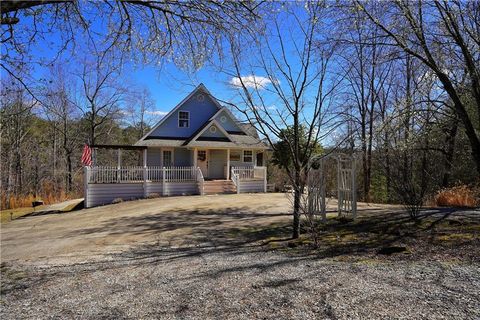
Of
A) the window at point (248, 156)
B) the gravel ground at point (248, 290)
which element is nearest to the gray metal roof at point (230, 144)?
the window at point (248, 156)

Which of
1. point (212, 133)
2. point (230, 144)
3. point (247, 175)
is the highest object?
point (212, 133)

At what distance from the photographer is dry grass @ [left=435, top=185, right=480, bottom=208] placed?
13414 millimetres

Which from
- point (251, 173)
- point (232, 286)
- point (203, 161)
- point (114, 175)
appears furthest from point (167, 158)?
point (232, 286)

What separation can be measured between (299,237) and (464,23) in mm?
6040

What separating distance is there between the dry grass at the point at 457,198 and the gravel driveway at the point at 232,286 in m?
10.1

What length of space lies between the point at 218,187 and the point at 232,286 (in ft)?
54.2

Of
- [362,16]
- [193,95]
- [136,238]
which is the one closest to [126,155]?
[193,95]

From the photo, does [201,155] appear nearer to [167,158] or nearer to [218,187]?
[167,158]

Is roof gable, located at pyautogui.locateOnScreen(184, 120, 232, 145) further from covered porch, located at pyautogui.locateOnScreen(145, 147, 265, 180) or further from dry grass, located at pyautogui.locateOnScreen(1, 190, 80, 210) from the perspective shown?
dry grass, located at pyautogui.locateOnScreen(1, 190, 80, 210)

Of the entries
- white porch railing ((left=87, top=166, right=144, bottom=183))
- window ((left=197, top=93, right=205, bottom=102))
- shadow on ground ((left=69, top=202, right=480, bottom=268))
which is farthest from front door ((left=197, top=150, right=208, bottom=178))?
shadow on ground ((left=69, top=202, right=480, bottom=268))

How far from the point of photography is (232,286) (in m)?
4.46

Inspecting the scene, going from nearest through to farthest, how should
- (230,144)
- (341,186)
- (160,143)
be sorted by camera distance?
(341,186)
(160,143)
(230,144)

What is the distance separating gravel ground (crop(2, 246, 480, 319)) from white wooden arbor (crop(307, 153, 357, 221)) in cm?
334

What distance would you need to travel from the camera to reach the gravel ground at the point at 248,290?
11.5 ft
